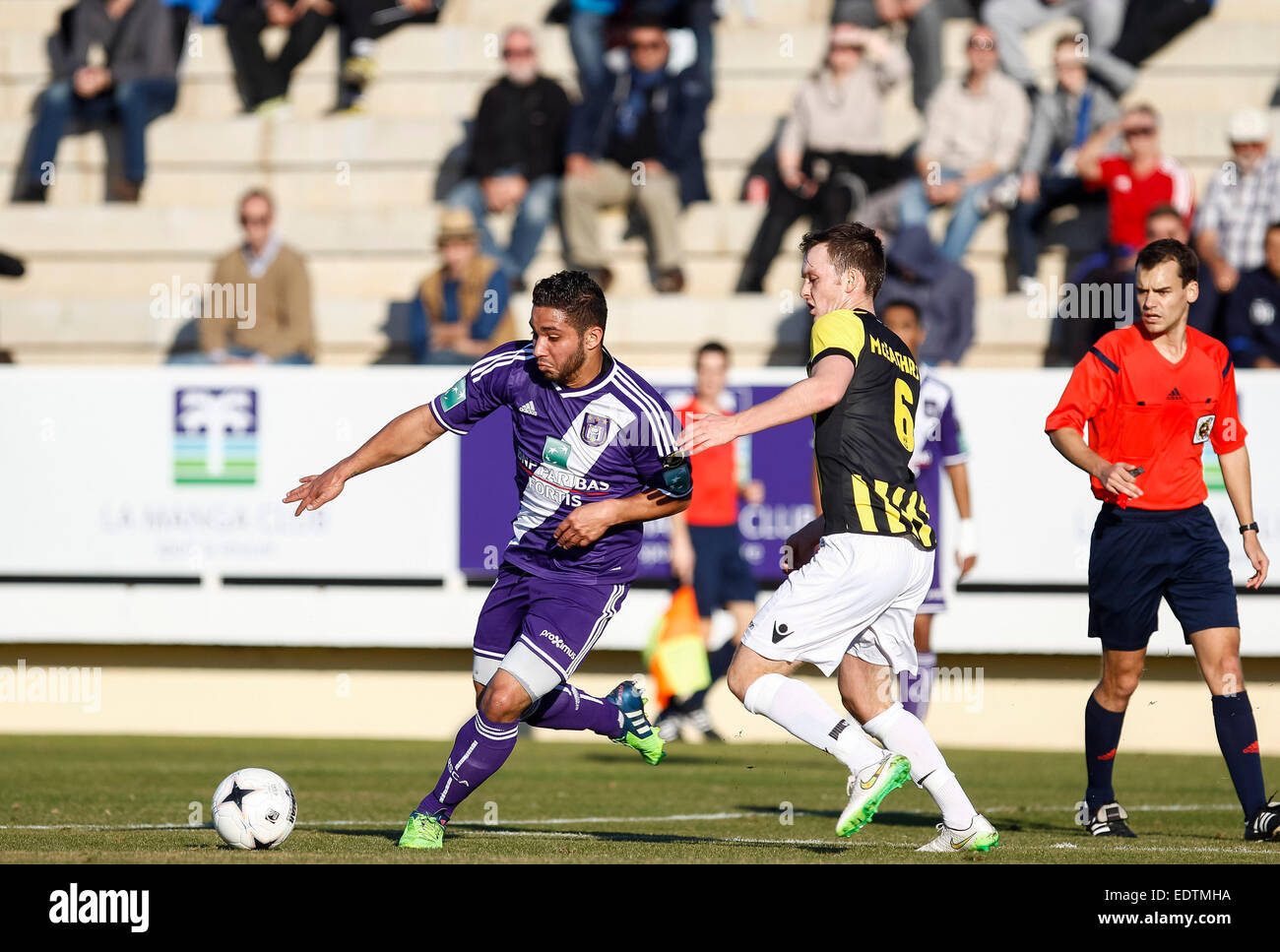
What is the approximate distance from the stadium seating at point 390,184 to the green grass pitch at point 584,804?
4506 mm

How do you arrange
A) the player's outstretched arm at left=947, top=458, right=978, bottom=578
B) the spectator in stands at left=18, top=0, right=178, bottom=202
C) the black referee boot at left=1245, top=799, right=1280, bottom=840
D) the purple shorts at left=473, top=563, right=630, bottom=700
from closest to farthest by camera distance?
1. the purple shorts at left=473, top=563, right=630, bottom=700
2. the black referee boot at left=1245, top=799, right=1280, bottom=840
3. the player's outstretched arm at left=947, top=458, right=978, bottom=578
4. the spectator in stands at left=18, top=0, right=178, bottom=202

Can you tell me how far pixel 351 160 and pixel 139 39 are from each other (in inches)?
98.1

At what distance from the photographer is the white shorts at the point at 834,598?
642 centimetres

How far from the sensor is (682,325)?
15844mm

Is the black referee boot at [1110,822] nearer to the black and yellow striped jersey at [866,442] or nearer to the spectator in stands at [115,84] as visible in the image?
the black and yellow striped jersey at [866,442]

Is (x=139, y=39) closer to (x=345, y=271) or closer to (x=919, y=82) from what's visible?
(x=345, y=271)

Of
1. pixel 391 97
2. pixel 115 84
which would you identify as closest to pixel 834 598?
pixel 391 97

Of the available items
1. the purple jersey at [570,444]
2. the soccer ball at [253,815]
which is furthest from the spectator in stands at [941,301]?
the soccer ball at [253,815]

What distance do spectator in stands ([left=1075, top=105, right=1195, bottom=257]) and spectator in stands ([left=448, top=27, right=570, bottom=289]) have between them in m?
5.00

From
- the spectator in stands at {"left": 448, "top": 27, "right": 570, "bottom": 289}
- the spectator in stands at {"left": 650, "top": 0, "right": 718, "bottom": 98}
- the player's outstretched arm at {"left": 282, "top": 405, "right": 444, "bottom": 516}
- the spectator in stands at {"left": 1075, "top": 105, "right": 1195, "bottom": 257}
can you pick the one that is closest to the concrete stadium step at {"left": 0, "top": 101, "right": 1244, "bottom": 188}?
the spectator in stands at {"left": 650, "top": 0, "right": 718, "bottom": 98}

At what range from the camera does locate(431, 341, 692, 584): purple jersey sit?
699 cm

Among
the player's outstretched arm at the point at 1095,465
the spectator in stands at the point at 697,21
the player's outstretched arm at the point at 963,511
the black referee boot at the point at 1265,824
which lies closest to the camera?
the player's outstretched arm at the point at 1095,465

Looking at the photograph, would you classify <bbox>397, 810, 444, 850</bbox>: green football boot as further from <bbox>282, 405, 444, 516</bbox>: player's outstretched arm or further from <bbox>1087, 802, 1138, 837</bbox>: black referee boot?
<bbox>1087, 802, 1138, 837</bbox>: black referee boot

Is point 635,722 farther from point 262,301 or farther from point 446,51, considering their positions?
point 446,51
